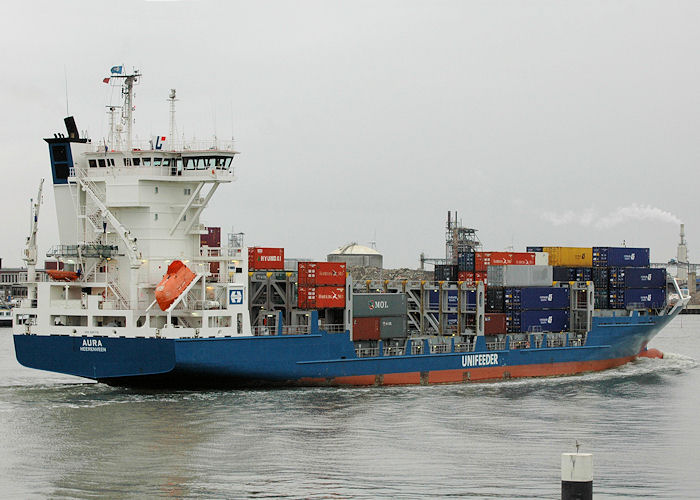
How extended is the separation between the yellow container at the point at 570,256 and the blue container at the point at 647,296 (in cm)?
237

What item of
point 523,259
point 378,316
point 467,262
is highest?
point 523,259

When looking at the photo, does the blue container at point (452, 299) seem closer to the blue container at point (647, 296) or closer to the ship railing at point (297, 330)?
the ship railing at point (297, 330)

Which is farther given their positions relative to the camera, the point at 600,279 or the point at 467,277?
the point at 600,279

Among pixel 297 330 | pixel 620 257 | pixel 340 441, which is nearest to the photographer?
pixel 340 441

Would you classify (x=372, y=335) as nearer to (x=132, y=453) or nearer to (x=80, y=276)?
(x=80, y=276)

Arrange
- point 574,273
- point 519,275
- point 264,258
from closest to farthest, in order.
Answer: point 264,258 → point 519,275 → point 574,273

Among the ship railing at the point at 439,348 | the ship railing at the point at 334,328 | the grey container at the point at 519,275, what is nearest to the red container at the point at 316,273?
the ship railing at the point at 334,328

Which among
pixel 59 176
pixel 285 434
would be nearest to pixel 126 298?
pixel 59 176

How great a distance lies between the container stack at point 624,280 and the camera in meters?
48.6

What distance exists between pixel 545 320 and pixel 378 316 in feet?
30.7

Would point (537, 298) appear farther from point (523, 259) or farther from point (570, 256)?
point (570, 256)

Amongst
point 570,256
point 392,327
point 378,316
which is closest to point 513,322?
point 392,327

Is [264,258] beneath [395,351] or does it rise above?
above

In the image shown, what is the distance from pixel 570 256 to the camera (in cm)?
4931
